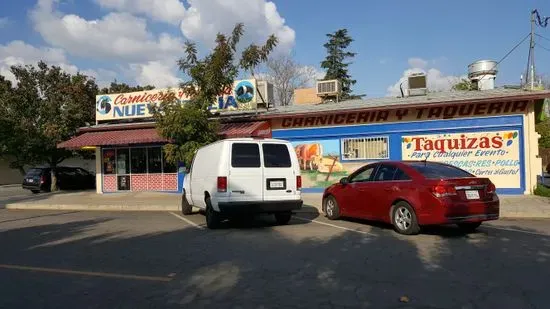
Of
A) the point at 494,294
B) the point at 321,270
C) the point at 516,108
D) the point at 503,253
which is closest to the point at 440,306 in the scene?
the point at 494,294

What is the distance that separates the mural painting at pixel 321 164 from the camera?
20438mm

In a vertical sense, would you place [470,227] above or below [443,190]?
below

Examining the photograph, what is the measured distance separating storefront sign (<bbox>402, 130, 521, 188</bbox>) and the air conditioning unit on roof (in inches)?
272

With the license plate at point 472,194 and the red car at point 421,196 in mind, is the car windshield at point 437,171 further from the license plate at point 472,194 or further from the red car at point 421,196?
the license plate at point 472,194

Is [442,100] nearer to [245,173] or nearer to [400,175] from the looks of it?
[400,175]

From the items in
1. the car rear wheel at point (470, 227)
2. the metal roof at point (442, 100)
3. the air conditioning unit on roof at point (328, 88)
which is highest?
the air conditioning unit on roof at point (328, 88)

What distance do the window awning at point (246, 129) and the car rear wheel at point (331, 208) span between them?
7.23 meters

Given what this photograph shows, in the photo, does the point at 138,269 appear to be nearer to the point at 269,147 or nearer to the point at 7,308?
the point at 7,308

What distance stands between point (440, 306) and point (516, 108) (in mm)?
14082

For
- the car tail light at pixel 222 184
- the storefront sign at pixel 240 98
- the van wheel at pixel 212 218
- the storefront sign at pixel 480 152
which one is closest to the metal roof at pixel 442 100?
the storefront sign at pixel 240 98

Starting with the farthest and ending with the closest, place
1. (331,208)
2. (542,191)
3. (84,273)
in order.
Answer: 1. (542,191)
2. (331,208)
3. (84,273)

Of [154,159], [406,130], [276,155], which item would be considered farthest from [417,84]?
[154,159]

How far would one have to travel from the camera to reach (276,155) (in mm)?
11867

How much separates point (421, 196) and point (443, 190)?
440mm
